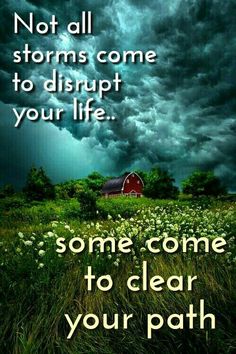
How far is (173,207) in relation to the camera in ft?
34.0

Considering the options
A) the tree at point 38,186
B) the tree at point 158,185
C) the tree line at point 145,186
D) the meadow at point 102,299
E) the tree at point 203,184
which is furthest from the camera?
the tree at point 203,184

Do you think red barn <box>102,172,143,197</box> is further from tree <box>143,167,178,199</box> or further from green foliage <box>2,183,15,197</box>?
green foliage <box>2,183,15,197</box>

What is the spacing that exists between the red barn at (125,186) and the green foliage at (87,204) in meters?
0.30

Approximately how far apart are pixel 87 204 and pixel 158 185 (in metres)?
1.73

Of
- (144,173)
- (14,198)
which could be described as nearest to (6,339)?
(14,198)

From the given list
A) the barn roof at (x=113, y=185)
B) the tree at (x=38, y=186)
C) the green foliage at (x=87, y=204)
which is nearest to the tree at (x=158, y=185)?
the barn roof at (x=113, y=185)

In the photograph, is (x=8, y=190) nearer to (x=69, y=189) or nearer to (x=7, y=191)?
(x=7, y=191)

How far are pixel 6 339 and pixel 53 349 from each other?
1.86 feet

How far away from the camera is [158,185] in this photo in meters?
8.35

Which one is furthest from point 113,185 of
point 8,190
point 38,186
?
point 8,190

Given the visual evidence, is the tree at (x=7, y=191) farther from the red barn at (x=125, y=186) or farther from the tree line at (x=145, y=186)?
the red barn at (x=125, y=186)

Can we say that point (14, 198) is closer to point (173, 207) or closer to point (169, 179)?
point (169, 179)

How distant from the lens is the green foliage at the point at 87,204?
9.03 m

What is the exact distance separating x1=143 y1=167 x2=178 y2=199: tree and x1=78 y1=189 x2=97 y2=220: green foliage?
39.8 inches
